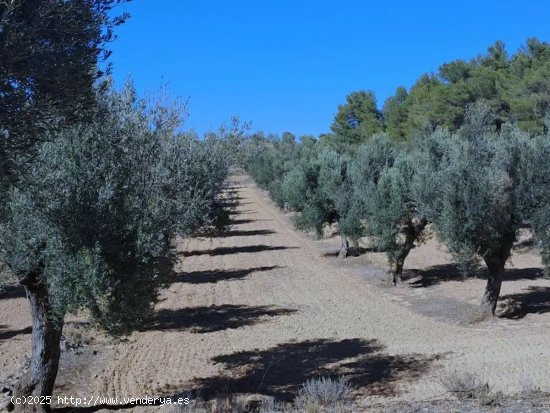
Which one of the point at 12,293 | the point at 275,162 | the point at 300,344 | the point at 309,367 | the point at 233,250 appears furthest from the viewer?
the point at 275,162

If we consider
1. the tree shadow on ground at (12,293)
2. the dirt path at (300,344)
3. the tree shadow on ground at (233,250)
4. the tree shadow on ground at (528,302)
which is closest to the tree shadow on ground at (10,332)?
the dirt path at (300,344)

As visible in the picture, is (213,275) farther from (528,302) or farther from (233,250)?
(528,302)

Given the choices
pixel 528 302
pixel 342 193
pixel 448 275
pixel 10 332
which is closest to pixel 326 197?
pixel 342 193

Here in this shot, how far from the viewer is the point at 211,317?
55.5ft

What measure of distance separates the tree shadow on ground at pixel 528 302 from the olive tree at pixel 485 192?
2191 millimetres

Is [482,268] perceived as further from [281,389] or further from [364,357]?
[281,389]

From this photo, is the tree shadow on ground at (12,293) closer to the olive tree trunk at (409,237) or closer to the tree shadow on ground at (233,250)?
the tree shadow on ground at (233,250)

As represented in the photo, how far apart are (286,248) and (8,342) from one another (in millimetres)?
19689

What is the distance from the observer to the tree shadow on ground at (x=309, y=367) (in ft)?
34.5

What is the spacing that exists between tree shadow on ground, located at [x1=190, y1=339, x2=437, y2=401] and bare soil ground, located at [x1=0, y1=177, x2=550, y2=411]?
0.08ft

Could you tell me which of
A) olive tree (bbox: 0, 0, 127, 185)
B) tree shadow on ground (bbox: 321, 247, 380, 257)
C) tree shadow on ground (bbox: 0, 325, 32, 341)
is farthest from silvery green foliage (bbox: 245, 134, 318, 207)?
olive tree (bbox: 0, 0, 127, 185)

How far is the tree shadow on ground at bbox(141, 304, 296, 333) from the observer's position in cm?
1567

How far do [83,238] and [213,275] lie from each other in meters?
17.1

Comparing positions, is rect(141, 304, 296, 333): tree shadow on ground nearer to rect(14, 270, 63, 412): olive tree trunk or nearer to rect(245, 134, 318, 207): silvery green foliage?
rect(14, 270, 63, 412): olive tree trunk
